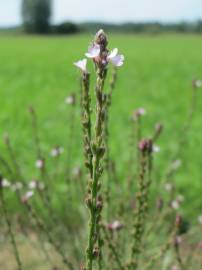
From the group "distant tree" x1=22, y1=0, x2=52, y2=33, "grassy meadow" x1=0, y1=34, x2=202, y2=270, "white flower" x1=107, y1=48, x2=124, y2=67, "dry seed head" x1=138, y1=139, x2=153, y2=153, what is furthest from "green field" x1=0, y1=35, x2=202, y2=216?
"distant tree" x1=22, y1=0, x2=52, y2=33

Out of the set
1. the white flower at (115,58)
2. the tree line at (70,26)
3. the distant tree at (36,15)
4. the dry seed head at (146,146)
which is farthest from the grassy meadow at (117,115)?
the distant tree at (36,15)

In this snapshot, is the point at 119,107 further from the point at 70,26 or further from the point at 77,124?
the point at 70,26

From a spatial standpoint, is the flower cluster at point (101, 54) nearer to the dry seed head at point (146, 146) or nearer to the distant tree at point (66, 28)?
the dry seed head at point (146, 146)

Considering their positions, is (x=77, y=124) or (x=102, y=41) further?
(x=77, y=124)

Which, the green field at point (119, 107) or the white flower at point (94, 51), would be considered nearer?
the white flower at point (94, 51)

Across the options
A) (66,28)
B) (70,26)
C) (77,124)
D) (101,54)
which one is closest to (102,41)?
(101,54)

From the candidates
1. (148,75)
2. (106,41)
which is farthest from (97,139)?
(148,75)

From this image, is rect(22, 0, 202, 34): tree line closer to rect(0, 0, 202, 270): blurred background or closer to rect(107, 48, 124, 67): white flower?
rect(0, 0, 202, 270): blurred background

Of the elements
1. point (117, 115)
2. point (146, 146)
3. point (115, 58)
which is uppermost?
point (115, 58)

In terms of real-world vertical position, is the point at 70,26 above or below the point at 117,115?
below
